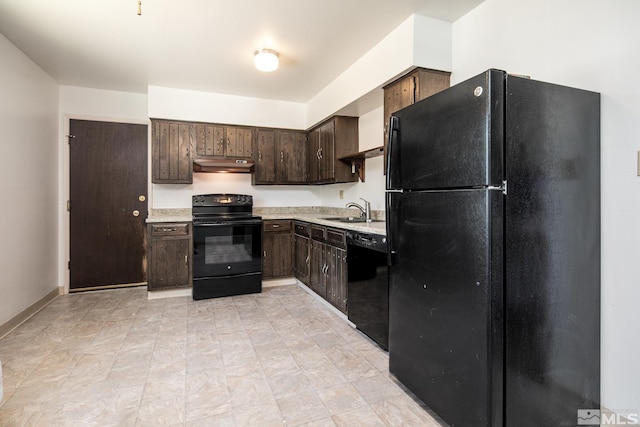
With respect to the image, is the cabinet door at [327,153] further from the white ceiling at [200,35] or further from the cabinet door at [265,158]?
the cabinet door at [265,158]

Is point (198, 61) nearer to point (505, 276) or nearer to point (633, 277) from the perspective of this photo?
point (505, 276)

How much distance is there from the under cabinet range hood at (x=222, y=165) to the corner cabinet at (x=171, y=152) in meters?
0.15

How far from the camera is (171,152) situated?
405 centimetres

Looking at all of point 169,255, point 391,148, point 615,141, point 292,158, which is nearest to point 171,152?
point 169,255

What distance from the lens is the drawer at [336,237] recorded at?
2.97m

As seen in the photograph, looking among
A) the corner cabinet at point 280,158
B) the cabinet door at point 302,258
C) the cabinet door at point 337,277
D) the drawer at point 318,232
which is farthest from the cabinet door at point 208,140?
the cabinet door at point 337,277

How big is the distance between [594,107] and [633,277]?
0.86 meters

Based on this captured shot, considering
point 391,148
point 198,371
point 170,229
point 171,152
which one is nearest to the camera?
point 391,148

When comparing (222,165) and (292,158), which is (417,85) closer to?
(292,158)

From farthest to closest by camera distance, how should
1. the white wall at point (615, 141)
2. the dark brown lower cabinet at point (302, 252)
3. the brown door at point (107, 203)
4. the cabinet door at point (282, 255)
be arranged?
the cabinet door at point (282, 255) → the brown door at point (107, 203) → the dark brown lower cabinet at point (302, 252) → the white wall at point (615, 141)

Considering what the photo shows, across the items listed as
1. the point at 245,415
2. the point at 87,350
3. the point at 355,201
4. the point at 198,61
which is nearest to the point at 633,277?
the point at 245,415

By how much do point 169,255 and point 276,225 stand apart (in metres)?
1.36

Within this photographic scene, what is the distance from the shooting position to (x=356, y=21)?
8.25 ft

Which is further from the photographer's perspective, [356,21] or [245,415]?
[356,21]
